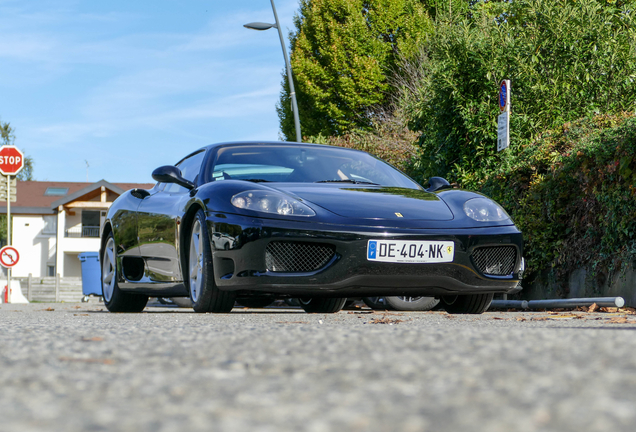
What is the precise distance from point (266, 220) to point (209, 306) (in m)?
0.85

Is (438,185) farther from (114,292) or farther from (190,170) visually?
(114,292)

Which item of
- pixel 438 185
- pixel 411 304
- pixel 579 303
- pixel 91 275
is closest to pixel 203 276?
pixel 438 185

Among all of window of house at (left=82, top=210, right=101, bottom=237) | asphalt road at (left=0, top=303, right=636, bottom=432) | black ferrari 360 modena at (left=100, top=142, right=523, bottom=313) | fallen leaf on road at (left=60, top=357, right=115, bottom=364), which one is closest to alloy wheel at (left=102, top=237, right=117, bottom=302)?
black ferrari 360 modena at (left=100, top=142, right=523, bottom=313)

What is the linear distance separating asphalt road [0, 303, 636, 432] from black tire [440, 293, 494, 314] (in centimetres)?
299

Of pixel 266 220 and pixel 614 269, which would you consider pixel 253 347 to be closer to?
pixel 266 220

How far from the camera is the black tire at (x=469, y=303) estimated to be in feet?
19.9

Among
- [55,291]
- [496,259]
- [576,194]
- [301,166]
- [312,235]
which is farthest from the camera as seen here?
[55,291]

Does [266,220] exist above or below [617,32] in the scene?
below

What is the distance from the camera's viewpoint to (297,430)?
1.52m

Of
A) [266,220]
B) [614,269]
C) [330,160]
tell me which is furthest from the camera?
[614,269]

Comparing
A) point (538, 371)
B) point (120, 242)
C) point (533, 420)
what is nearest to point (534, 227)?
point (120, 242)

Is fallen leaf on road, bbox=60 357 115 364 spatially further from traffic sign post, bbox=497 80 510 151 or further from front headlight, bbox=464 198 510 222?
traffic sign post, bbox=497 80 510 151

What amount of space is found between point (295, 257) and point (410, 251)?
74 cm

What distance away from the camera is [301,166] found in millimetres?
6453
